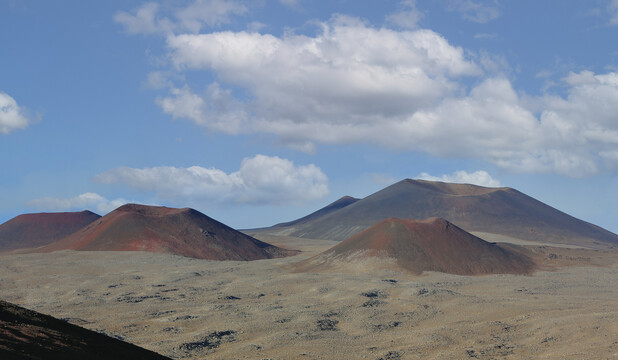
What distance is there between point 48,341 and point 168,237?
6680 cm

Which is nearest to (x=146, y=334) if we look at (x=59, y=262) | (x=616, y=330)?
(x=616, y=330)

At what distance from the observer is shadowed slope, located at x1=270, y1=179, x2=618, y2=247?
432 feet

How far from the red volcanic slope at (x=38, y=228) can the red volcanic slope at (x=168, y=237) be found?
2480 centimetres

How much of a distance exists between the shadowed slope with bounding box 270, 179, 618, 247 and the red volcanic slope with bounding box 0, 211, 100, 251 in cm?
5254

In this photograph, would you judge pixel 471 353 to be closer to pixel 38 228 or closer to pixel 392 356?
pixel 392 356

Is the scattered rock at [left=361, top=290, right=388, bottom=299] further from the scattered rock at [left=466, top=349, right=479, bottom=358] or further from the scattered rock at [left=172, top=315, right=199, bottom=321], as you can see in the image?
the scattered rock at [left=466, top=349, right=479, bottom=358]

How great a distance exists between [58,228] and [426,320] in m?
99.0

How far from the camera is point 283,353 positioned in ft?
80.9

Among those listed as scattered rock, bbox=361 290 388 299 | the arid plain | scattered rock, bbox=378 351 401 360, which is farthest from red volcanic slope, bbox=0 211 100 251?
scattered rock, bbox=378 351 401 360

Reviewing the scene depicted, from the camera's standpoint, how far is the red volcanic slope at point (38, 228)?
10762 centimetres

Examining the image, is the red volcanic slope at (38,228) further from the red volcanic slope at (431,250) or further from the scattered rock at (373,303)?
the scattered rock at (373,303)

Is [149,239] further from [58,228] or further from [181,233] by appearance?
[58,228]

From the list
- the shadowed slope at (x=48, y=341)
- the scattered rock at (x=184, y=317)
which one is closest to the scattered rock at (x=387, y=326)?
the scattered rock at (x=184, y=317)

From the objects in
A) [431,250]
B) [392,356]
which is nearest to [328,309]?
[392,356]
